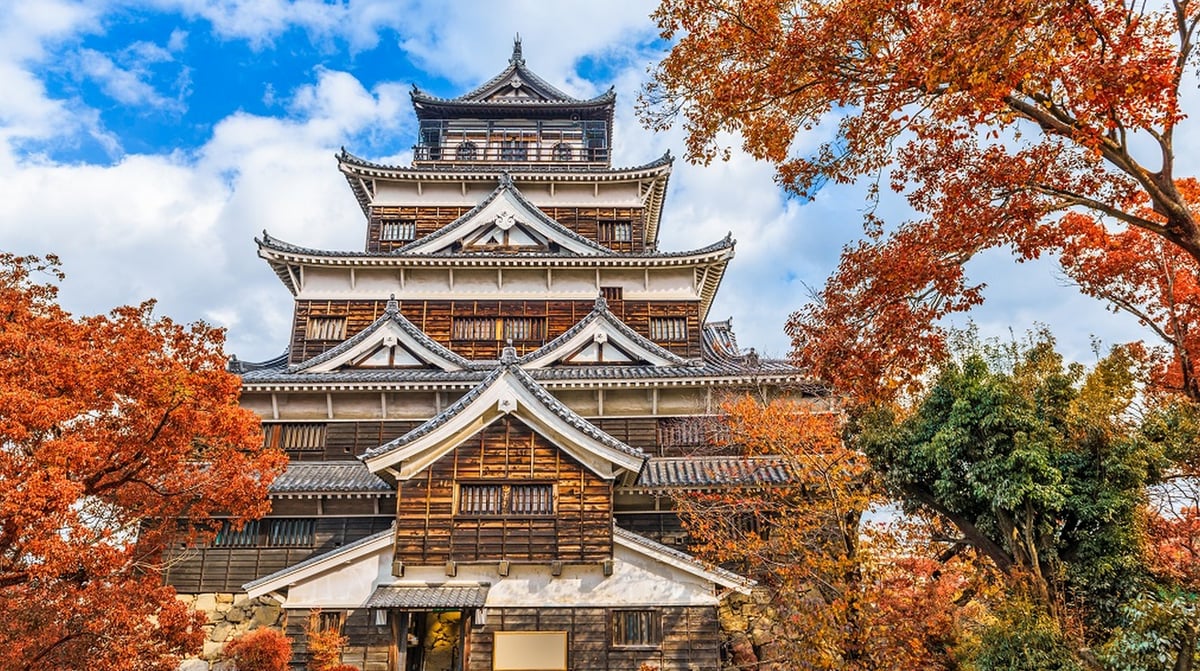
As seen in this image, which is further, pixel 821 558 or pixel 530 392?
pixel 530 392

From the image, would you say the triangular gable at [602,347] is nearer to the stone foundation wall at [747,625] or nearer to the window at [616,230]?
the window at [616,230]

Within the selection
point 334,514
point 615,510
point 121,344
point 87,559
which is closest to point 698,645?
point 615,510

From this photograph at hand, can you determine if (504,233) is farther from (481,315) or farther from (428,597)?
(428,597)

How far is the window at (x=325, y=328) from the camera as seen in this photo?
23859 mm

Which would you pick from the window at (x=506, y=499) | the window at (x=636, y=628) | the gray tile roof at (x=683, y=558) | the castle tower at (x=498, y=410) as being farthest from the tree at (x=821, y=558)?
the window at (x=506, y=499)

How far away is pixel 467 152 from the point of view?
29.8m

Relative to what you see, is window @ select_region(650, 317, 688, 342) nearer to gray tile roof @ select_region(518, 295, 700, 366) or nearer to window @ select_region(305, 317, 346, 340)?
gray tile roof @ select_region(518, 295, 700, 366)

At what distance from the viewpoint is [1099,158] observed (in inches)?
321

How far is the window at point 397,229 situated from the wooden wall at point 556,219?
0.08 meters

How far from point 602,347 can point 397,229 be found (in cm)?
1028

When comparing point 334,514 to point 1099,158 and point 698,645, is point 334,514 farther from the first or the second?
point 1099,158

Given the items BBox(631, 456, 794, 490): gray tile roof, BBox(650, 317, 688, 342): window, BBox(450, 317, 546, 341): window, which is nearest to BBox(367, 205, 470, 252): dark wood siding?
BBox(450, 317, 546, 341): window

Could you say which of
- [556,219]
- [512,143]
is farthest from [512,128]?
[556,219]

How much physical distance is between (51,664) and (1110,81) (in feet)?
49.5
